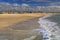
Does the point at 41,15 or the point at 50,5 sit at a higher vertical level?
the point at 50,5

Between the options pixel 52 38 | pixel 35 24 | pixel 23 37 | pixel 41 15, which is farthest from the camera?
pixel 41 15

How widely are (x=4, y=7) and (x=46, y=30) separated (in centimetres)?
61

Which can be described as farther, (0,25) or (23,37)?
(0,25)

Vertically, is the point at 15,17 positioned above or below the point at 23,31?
above

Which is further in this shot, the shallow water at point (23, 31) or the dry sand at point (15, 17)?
the dry sand at point (15, 17)

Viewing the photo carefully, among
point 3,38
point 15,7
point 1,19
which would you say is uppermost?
point 15,7

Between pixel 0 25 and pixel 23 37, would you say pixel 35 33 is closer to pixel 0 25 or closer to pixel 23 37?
pixel 23 37

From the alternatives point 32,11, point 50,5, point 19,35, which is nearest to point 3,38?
point 19,35

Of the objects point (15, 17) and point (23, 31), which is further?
point (15, 17)

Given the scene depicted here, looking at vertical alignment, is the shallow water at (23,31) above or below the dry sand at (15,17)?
below

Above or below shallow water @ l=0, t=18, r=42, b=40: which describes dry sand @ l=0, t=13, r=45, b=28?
above

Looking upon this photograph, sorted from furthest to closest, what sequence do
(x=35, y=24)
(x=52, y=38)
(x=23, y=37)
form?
(x=35, y=24) → (x=23, y=37) → (x=52, y=38)

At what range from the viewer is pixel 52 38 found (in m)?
1.06

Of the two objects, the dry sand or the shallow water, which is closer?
the shallow water
